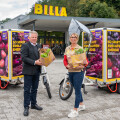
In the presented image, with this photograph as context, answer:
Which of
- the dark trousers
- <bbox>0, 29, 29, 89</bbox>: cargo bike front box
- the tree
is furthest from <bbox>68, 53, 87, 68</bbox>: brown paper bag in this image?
the tree

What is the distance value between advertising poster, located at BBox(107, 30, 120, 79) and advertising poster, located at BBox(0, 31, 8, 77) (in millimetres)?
3113

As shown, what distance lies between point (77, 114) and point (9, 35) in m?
3.25

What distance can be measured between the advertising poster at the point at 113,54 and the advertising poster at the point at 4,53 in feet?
10.2

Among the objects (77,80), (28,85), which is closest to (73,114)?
(77,80)

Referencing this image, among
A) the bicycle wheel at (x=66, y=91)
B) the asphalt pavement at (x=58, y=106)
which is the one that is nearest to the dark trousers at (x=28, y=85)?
the asphalt pavement at (x=58, y=106)

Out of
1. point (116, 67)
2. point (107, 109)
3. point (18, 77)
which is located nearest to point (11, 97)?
point (18, 77)

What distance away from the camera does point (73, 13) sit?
44844mm

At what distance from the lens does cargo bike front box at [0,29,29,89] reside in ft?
19.1

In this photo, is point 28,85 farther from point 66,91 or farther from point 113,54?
point 113,54

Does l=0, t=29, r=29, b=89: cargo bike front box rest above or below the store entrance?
below

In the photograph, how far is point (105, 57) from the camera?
5.38 meters

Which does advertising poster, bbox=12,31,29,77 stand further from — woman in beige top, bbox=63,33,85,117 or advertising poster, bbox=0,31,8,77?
woman in beige top, bbox=63,33,85,117

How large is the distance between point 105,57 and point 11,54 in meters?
2.83

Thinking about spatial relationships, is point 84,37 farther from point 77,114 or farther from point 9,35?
point 77,114
